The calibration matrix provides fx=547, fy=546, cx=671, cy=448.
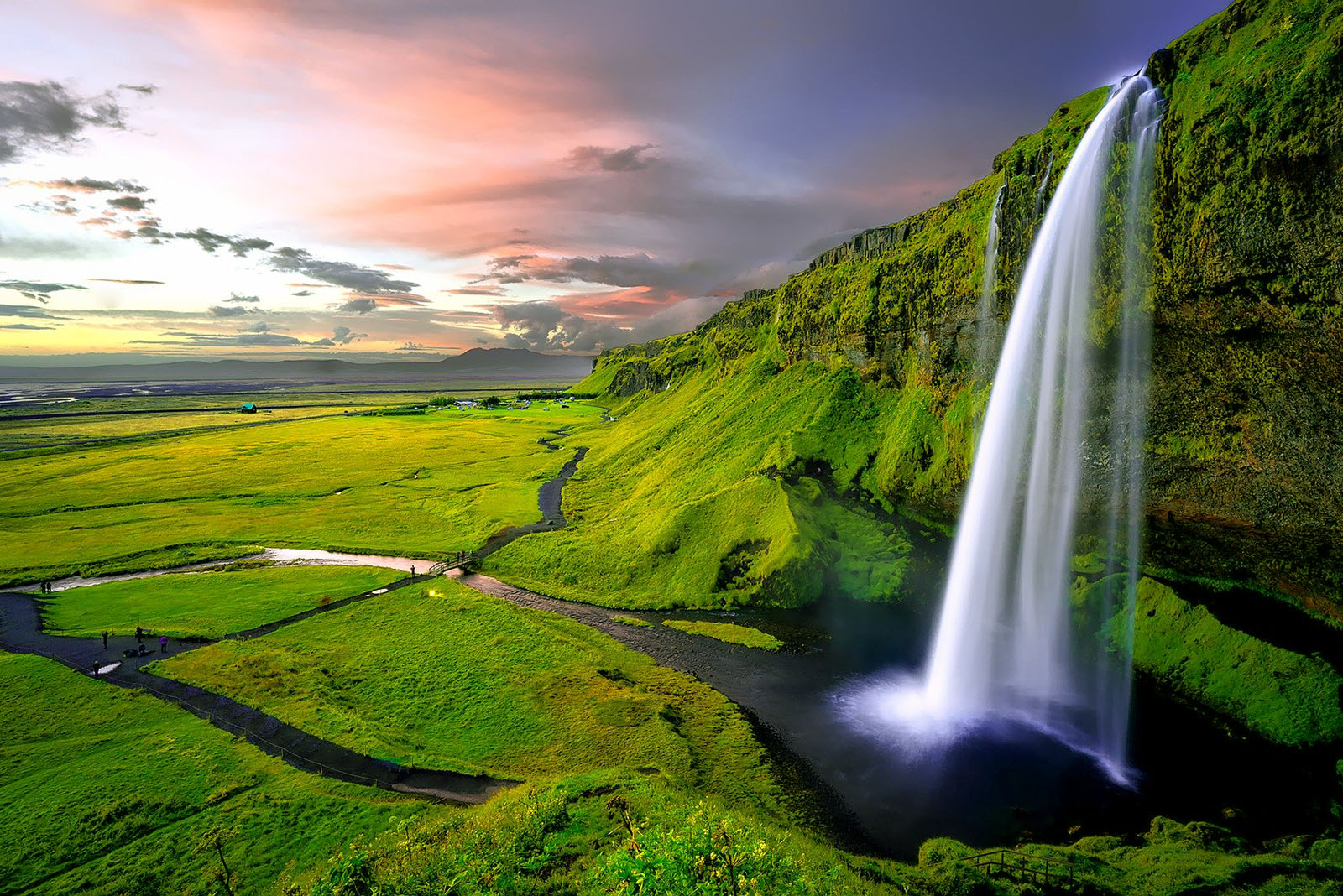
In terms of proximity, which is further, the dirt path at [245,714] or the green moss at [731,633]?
the green moss at [731,633]

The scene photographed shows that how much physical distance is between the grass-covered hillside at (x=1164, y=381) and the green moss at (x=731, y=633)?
12.7 ft

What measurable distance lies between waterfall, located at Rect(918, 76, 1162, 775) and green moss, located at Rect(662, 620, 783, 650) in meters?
11.2

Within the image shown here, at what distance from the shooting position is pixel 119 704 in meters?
33.9

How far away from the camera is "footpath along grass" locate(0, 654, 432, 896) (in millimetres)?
21859

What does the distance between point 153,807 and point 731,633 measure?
33.8 m

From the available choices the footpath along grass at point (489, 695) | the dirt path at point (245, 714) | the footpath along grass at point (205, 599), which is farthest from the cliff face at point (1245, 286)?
the footpath along grass at point (205, 599)

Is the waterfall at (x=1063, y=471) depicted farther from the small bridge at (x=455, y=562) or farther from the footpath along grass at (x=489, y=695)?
the small bridge at (x=455, y=562)

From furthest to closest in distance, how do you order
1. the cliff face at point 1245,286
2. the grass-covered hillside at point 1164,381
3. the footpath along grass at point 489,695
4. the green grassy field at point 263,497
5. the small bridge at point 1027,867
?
the green grassy field at point 263,497 → the footpath along grass at point 489,695 → the grass-covered hillside at point 1164,381 → the cliff face at point 1245,286 → the small bridge at point 1027,867

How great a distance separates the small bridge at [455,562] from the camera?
192ft

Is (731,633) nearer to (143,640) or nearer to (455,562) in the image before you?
(455,562)

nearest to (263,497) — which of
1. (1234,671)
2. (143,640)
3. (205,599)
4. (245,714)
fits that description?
(205,599)

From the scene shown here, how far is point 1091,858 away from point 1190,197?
30.0 meters

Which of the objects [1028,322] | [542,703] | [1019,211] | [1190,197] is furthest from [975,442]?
[542,703]

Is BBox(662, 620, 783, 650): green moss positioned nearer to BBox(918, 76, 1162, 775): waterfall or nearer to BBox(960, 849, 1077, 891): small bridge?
BBox(918, 76, 1162, 775): waterfall
